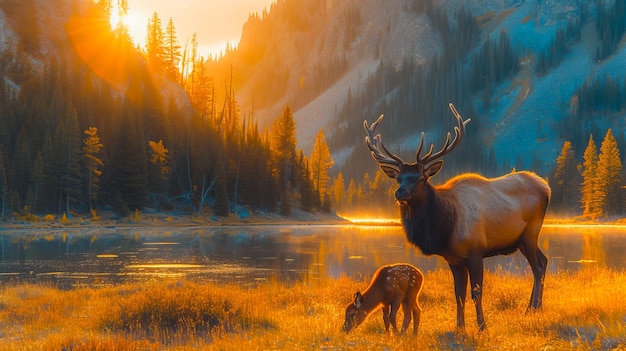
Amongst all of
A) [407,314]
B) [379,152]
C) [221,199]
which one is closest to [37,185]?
[221,199]

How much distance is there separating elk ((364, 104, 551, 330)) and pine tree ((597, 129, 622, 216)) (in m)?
85.0

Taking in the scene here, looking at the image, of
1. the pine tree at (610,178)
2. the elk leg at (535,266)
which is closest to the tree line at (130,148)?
the pine tree at (610,178)

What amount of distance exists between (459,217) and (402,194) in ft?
4.55

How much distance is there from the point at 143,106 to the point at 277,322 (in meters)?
81.2

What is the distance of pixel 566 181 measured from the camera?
10756cm

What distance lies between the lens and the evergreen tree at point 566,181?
347 feet

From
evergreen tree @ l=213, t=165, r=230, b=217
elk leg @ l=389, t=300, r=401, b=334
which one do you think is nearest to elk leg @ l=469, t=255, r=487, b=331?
elk leg @ l=389, t=300, r=401, b=334

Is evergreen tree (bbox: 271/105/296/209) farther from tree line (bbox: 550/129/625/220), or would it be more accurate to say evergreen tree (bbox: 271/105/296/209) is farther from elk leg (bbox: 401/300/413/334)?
elk leg (bbox: 401/300/413/334)

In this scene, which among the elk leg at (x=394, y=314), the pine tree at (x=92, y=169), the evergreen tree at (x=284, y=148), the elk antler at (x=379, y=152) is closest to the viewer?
the elk leg at (x=394, y=314)

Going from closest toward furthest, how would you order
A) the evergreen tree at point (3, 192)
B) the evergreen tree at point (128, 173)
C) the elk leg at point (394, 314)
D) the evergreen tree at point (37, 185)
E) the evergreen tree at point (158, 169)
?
the elk leg at point (394, 314), the evergreen tree at point (3, 192), the evergreen tree at point (37, 185), the evergreen tree at point (128, 173), the evergreen tree at point (158, 169)

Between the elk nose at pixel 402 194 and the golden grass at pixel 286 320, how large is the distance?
2.39 metres

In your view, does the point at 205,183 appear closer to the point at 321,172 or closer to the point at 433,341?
the point at 321,172

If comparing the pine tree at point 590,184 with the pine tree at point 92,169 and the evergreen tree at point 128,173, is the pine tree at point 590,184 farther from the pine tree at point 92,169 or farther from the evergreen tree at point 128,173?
the pine tree at point 92,169

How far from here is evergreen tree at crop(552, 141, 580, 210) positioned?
106 m
